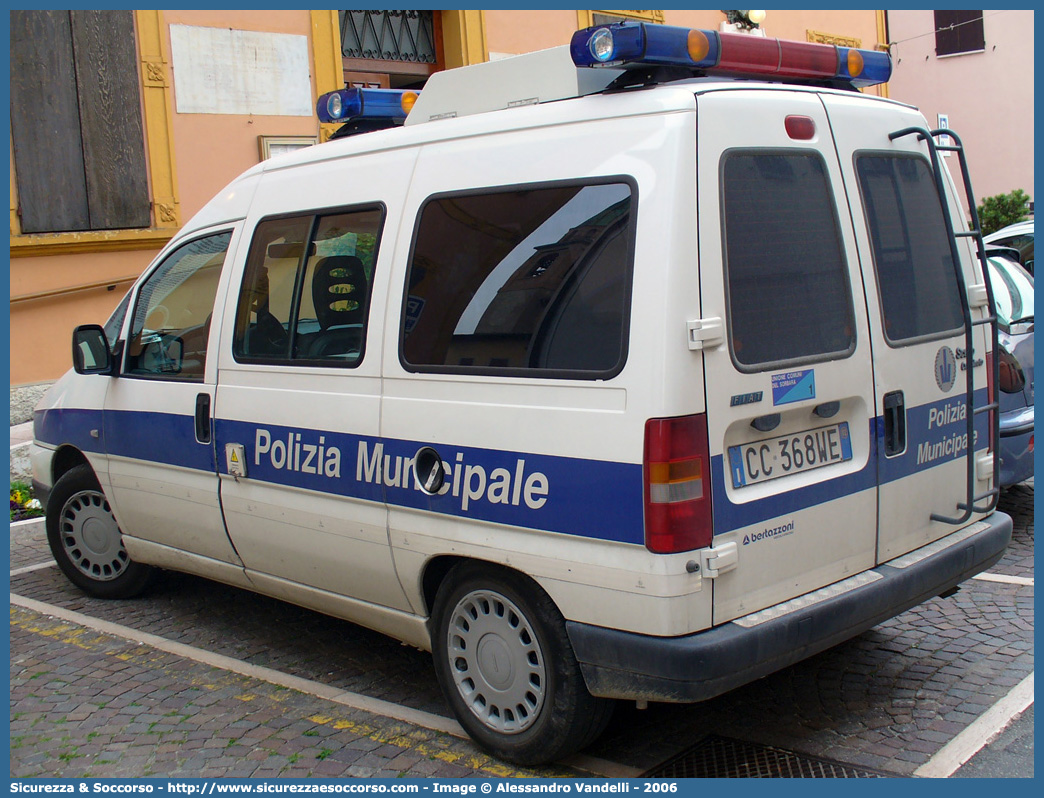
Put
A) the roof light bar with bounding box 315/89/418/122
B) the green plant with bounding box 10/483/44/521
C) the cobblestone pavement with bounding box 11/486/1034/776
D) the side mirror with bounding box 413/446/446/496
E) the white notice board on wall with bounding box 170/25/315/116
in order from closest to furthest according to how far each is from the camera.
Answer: the side mirror with bounding box 413/446/446/496, the cobblestone pavement with bounding box 11/486/1034/776, the roof light bar with bounding box 315/89/418/122, the green plant with bounding box 10/483/44/521, the white notice board on wall with bounding box 170/25/315/116

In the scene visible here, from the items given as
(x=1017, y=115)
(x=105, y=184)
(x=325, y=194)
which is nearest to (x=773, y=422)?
(x=325, y=194)

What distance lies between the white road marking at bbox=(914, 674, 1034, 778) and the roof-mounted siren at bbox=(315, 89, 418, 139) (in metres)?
3.49

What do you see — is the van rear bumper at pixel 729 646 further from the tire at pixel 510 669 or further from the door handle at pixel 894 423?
the door handle at pixel 894 423

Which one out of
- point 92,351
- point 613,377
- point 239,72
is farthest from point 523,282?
point 239,72

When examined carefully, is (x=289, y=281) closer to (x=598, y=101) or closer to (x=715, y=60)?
(x=598, y=101)

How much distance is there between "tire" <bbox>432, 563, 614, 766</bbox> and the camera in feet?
11.4

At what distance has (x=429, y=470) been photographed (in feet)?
12.3

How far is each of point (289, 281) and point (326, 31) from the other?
25.2 feet

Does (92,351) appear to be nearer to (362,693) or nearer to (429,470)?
(362,693)

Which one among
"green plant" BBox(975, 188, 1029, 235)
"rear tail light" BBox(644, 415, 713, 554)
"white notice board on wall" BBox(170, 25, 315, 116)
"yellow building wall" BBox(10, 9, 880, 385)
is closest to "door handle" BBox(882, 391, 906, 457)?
"rear tail light" BBox(644, 415, 713, 554)

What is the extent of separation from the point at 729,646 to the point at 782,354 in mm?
921

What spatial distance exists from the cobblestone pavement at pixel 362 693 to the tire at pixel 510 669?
0.18 metres

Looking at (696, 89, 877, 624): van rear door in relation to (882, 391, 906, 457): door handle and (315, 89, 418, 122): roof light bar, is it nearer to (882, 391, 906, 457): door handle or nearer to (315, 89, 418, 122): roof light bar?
(882, 391, 906, 457): door handle

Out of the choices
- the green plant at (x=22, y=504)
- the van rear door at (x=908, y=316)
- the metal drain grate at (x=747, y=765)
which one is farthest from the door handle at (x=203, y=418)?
the green plant at (x=22, y=504)
